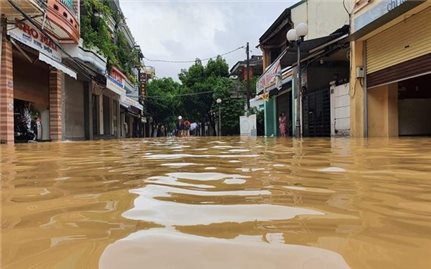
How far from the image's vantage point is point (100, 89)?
21609 millimetres

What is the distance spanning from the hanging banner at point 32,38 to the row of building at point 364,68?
8119 millimetres

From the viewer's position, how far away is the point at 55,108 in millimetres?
14773

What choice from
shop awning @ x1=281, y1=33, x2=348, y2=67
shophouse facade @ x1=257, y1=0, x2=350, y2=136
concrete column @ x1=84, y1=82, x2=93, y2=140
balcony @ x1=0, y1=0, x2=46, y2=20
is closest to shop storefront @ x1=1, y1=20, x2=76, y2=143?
balcony @ x1=0, y1=0, x2=46, y2=20

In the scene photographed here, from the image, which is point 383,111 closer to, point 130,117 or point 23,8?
point 23,8

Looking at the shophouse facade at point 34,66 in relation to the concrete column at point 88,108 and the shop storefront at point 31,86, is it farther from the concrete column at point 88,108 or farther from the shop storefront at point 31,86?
the concrete column at point 88,108

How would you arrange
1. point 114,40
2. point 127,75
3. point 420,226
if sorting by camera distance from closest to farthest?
1. point 420,226
2. point 114,40
3. point 127,75

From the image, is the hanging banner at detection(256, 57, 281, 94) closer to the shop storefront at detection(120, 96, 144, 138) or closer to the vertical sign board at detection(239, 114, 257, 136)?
the vertical sign board at detection(239, 114, 257, 136)

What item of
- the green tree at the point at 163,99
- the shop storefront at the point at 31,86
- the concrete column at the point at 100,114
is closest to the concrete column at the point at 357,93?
the shop storefront at the point at 31,86

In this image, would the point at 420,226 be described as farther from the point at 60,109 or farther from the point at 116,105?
the point at 116,105

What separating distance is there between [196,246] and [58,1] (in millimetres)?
13787

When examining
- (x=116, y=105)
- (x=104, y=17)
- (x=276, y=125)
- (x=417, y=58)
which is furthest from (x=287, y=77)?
(x=116, y=105)

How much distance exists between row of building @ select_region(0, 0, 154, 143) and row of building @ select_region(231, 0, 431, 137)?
25.5 ft

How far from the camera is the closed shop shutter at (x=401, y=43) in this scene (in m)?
10.5

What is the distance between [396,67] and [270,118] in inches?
580
